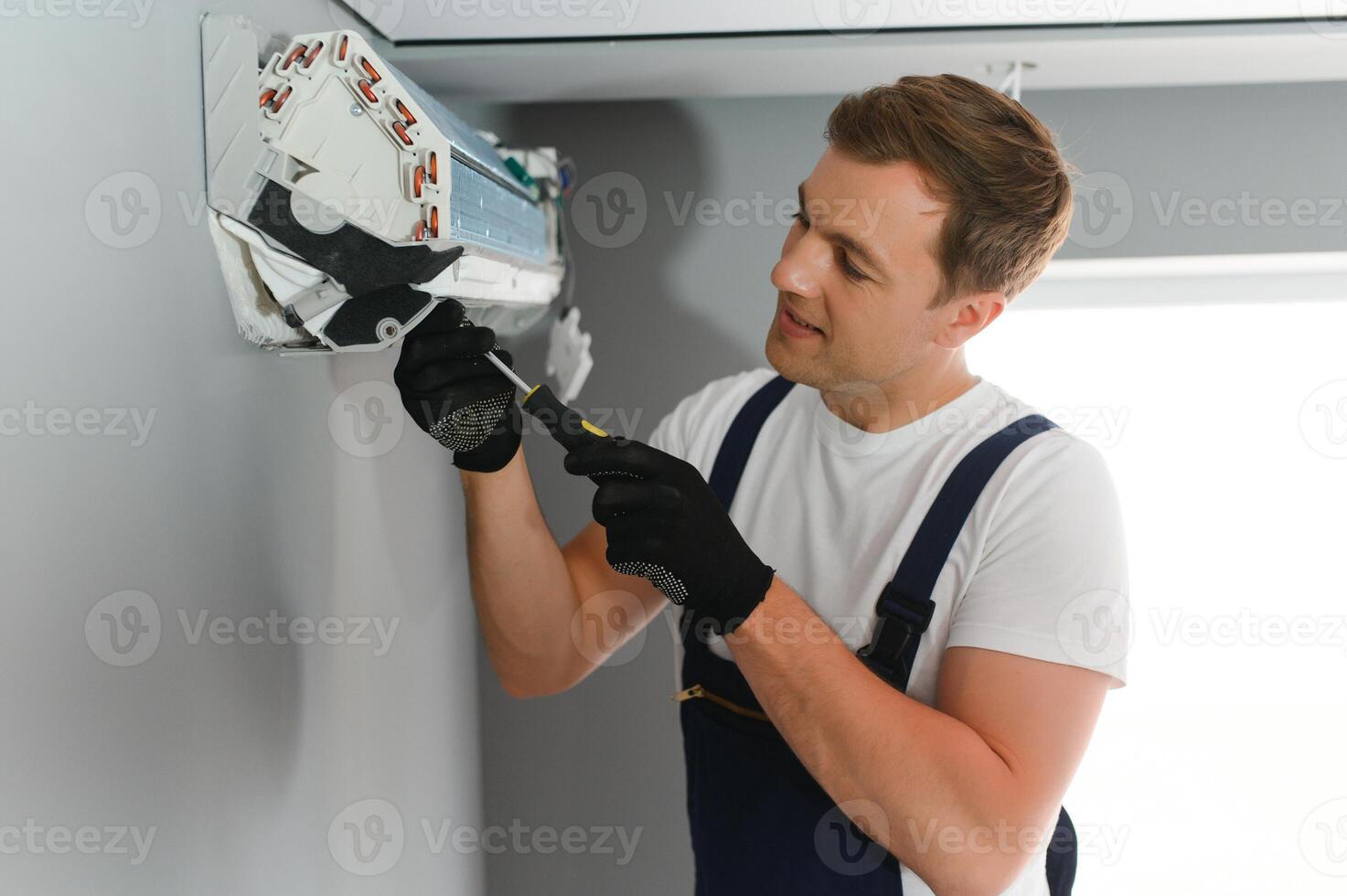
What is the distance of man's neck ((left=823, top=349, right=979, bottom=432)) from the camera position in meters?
Answer: 1.20

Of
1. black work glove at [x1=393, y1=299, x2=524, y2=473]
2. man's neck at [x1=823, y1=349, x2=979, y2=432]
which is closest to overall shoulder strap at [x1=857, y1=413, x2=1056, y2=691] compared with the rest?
man's neck at [x1=823, y1=349, x2=979, y2=432]

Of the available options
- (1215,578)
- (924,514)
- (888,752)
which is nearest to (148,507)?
(888,752)

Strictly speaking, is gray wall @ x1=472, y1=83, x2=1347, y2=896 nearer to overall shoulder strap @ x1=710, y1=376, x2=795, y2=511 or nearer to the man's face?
overall shoulder strap @ x1=710, y1=376, x2=795, y2=511

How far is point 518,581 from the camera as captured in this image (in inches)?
44.8

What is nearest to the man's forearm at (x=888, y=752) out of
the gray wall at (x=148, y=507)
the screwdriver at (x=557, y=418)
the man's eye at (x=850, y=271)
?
the screwdriver at (x=557, y=418)

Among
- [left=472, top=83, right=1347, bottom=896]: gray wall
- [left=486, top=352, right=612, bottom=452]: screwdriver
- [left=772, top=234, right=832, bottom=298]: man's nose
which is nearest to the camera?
[left=486, top=352, right=612, bottom=452]: screwdriver

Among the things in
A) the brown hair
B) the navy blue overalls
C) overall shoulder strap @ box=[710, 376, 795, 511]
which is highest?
the brown hair

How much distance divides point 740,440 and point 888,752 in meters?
0.49

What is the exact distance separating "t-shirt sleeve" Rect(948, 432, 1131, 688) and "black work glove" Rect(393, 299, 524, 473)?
55cm

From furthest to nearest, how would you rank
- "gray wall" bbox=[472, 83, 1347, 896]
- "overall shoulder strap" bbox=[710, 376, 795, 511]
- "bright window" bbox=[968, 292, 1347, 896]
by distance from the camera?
"bright window" bbox=[968, 292, 1347, 896], "gray wall" bbox=[472, 83, 1347, 896], "overall shoulder strap" bbox=[710, 376, 795, 511]

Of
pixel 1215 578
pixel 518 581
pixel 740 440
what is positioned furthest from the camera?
pixel 1215 578

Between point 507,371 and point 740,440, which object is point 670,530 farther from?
point 740,440

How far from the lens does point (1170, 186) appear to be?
1.84 metres

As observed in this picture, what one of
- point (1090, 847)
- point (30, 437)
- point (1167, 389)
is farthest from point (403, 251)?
point (1090, 847)
